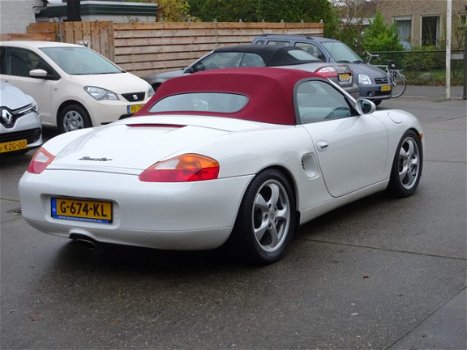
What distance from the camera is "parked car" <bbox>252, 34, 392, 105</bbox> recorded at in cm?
1562

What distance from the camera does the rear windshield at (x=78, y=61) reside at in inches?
469

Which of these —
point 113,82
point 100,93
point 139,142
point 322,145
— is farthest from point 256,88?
point 113,82

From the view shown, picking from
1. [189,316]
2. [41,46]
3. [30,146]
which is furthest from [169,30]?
[189,316]

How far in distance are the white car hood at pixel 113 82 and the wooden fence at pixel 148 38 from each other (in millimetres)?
4275

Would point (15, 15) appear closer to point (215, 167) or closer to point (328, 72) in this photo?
point (328, 72)

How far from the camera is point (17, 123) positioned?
938cm

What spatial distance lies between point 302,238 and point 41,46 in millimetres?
7842

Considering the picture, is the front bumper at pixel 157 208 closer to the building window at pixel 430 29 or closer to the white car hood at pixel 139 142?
the white car hood at pixel 139 142

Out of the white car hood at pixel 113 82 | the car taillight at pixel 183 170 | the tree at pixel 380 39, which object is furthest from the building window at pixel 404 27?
the car taillight at pixel 183 170

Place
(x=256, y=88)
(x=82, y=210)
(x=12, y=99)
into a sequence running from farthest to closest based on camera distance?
(x=12, y=99), (x=256, y=88), (x=82, y=210)

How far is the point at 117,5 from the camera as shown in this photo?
68.4 feet

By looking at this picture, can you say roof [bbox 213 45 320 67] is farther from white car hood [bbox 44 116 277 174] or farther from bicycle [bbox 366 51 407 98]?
white car hood [bbox 44 116 277 174]

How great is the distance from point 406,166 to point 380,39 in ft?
73.3

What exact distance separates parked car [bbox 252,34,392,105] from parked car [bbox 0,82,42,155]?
23.6ft
